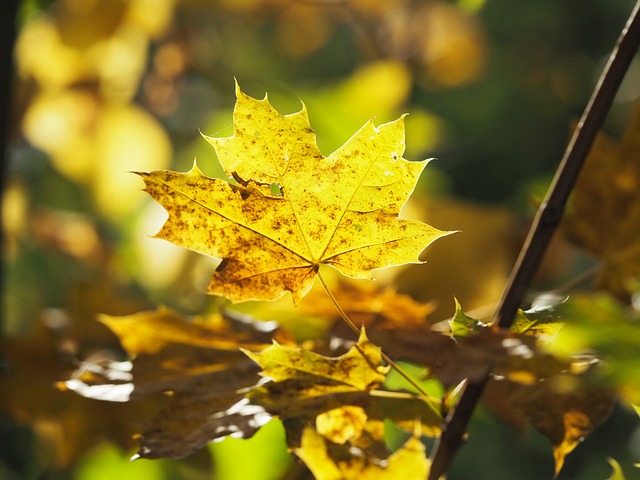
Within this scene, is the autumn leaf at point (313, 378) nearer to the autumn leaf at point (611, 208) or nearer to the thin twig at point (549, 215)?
the thin twig at point (549, 215)

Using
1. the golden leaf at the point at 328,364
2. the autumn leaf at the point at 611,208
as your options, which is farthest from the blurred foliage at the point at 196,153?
the golden leaf at the point at 328,364

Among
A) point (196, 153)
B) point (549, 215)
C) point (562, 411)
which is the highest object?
point (549, 215)

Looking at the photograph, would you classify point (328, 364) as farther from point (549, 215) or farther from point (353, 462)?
point (549, 215)

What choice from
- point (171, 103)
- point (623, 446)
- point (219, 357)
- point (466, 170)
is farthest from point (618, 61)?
point (171, 103)

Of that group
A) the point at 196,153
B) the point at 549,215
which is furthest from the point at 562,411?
the point at 196,153

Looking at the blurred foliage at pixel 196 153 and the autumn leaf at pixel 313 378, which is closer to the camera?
the autumn leaf at pixel 313 378

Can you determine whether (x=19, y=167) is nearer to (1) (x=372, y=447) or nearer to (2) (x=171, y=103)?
(2) (x=171, y=103)

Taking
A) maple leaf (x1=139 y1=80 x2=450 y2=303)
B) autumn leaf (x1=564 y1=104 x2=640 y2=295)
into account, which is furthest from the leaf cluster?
autumn leaf (x1=564 y1=104 x2=640 y2=295)
